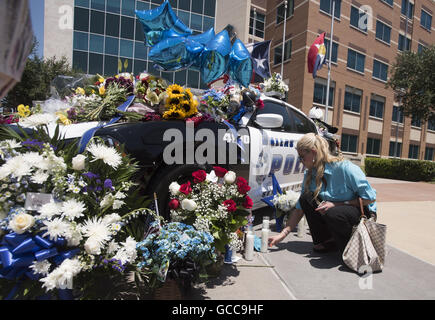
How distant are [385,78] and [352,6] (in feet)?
24.9

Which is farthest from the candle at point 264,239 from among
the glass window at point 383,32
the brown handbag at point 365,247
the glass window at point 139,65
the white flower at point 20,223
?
the glass window at point 383,32

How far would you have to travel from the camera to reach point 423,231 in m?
4.24

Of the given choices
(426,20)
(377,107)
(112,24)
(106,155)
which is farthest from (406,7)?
(106,155)

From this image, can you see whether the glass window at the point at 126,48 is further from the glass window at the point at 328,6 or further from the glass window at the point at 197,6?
the glass window at the point at 328,6

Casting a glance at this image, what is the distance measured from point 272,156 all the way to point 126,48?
20032 mm

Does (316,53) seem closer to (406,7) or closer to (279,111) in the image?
(279,111)

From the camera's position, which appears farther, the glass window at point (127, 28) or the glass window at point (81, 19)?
the glass window at point (127, 28)

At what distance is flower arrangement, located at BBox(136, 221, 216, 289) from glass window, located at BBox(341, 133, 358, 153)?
2466 cm

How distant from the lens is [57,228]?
5.37 feet

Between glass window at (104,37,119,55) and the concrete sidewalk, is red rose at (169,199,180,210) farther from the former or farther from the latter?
glass window at (104,37,119,55)

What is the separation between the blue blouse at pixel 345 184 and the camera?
2.66 metres

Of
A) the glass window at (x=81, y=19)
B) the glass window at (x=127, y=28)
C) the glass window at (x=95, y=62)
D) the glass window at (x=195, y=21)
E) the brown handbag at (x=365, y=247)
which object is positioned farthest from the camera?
the glass window at (x=195, y=21)

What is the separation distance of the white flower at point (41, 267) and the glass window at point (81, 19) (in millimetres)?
22329
